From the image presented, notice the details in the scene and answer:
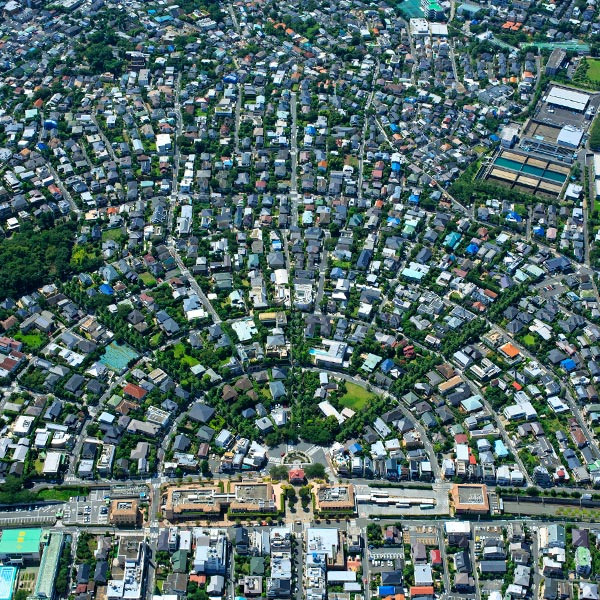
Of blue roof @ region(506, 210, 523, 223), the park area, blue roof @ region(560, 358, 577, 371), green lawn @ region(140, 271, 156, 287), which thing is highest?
the park area

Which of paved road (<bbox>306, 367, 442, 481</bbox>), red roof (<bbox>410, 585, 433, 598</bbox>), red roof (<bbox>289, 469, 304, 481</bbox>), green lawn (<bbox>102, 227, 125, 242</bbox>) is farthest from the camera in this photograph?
green lawn (<bbox>102, 227, 125, 242</bbox>)

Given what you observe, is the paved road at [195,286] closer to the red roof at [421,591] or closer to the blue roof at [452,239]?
the blue roof at [452,239]

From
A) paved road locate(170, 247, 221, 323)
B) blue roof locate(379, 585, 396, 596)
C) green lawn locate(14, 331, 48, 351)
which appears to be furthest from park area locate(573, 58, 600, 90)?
green lawn locate(14, 331, 48, 351)

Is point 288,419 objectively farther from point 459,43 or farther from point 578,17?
point 578,17

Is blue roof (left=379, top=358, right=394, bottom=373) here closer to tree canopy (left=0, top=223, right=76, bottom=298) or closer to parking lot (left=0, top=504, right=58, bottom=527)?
parking lot (left=0, top=504, right=58, bottom=527)

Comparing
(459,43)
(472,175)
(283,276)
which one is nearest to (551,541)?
(283,276)

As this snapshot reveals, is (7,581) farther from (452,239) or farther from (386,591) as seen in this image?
(452,239)

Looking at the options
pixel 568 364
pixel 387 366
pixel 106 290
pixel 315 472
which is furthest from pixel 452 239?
pixel 106 290

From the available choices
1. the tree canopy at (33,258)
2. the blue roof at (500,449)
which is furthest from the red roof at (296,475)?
the tree canopy at (33,258)
